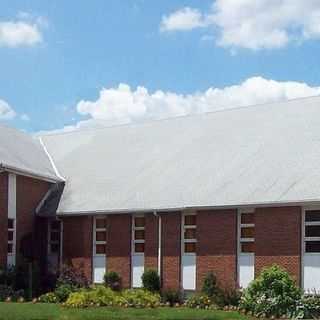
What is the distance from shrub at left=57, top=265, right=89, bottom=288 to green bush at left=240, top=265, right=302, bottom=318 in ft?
28.7

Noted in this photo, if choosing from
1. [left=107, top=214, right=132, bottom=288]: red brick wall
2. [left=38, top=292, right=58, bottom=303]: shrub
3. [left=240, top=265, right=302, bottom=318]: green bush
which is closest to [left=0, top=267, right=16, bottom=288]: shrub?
[left=38, top=292, right=58, bottom=303]: shrub

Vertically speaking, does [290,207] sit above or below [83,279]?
above

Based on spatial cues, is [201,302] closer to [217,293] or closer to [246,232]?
[217,293]

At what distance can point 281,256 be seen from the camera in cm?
2791

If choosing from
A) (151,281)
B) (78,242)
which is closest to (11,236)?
(78,242)

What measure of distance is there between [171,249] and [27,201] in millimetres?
7385

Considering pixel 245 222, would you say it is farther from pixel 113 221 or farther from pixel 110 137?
pixel 110 137

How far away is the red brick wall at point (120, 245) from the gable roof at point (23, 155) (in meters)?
4.29

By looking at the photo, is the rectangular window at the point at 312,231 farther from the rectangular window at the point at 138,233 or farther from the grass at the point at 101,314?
the rectangular window at the point at 138,233

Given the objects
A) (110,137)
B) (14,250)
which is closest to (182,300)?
(14,250)

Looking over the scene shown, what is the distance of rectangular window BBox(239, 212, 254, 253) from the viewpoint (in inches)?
1140

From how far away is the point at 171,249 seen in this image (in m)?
31.0

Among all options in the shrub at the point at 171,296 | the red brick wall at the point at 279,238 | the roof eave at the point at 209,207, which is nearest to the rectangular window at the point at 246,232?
the red brick wall at the point at 279,238

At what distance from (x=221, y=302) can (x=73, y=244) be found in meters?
8.93
